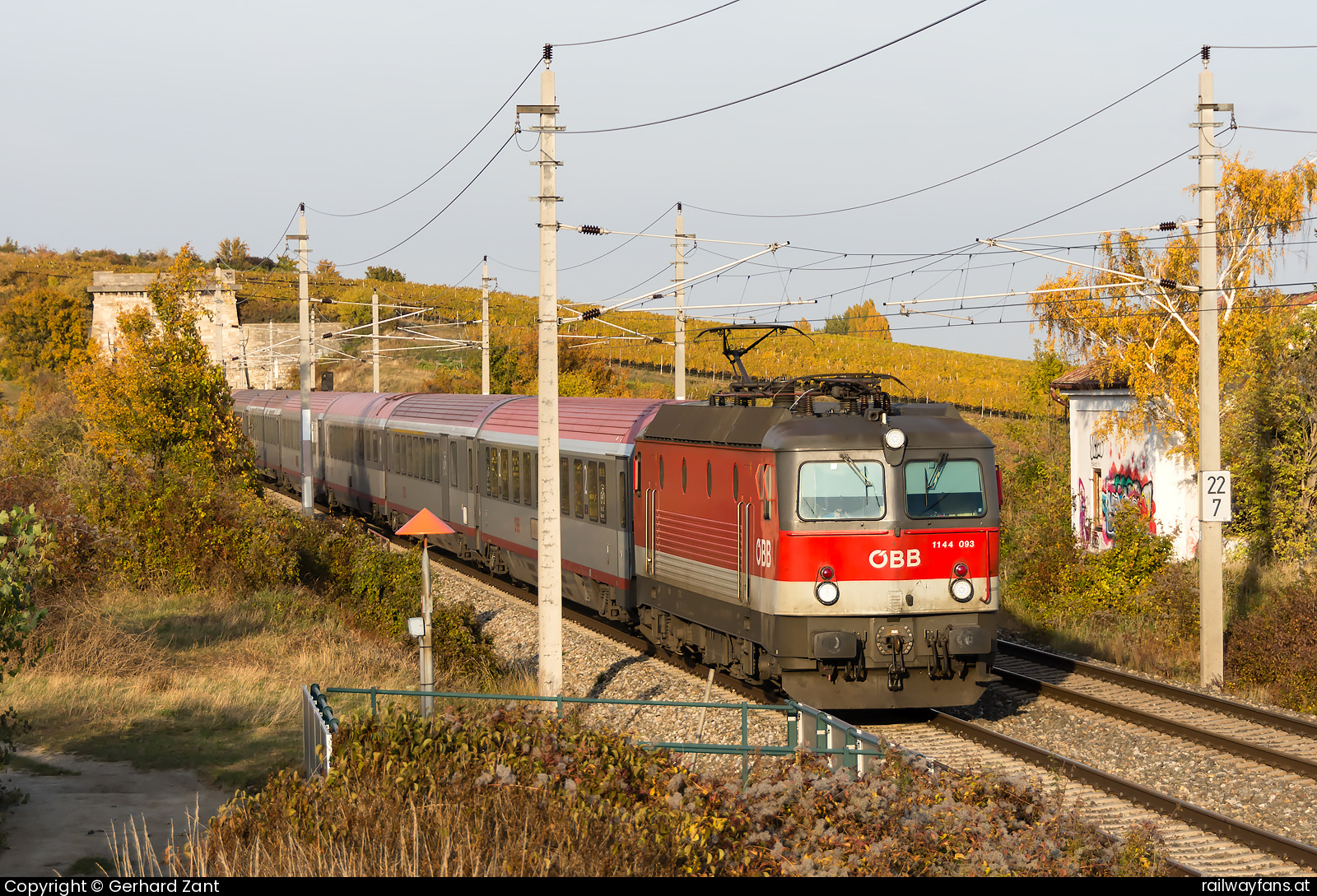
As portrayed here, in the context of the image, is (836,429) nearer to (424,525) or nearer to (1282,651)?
(424,525)

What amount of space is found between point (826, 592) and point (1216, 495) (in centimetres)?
695

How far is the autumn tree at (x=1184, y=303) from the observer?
21797 millimetres

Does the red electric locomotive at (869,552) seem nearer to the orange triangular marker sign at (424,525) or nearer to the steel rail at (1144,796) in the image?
the steel rail at (1144,796)

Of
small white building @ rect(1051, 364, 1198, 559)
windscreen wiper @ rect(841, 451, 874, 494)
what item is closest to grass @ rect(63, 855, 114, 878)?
windscreen wiper @ rect(841, 451, 874, 494)

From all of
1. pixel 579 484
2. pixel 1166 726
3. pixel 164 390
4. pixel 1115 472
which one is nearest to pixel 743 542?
pixel 1166 726

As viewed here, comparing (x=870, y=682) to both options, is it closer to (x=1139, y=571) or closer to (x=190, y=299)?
(x=1139, y=571)

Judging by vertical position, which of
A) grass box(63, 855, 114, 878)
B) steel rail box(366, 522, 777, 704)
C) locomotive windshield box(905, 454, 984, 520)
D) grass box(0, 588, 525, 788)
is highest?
locomotive windshield box(905, 454, 984, 520)

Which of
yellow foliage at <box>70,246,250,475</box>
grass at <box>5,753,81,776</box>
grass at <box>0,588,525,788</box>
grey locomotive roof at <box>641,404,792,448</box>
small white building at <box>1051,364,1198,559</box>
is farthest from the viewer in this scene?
yellow foliage at <box>70,246,250,475</box>

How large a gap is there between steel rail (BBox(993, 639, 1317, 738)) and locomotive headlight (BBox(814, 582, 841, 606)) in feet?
17.8

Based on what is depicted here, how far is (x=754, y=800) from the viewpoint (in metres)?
8.01

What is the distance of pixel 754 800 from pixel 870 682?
15.4 ft

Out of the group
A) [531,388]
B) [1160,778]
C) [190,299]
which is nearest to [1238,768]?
[1160,778]

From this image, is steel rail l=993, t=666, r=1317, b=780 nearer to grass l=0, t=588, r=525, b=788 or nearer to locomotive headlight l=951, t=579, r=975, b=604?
locomotive headlight l=951, t=579, r=975, b=604

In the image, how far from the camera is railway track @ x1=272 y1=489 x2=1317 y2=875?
924 cm
